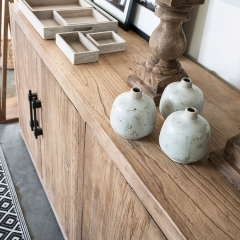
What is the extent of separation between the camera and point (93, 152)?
826mm

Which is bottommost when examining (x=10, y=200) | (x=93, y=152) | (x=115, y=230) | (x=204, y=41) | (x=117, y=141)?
(x=10, y=200)

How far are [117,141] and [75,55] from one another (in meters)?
0.39

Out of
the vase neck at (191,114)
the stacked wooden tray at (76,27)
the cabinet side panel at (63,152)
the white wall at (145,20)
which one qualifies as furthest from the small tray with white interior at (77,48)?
the vase neck at (191,114)

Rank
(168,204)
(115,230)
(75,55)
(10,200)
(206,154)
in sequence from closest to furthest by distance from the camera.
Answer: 1. (168,204)
2. (206,154)
3. (115,230)
4. (75,55)
5. (10,200)

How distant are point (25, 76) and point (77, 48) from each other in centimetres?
46

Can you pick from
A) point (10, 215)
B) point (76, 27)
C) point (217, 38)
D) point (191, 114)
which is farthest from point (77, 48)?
point (10, 215)

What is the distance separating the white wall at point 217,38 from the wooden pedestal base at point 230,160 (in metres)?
0.37

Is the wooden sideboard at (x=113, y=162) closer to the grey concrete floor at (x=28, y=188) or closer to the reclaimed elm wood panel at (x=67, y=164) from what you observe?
the reclaimed elm wood panel at (x=67, y=164)

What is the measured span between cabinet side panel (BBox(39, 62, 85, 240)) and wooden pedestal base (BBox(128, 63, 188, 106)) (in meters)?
0.19

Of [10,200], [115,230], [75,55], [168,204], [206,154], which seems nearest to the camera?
[168,204]

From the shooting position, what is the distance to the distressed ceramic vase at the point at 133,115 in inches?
26.2

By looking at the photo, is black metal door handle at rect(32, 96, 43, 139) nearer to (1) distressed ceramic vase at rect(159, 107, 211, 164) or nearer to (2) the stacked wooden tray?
(2) the stacked wooden tray

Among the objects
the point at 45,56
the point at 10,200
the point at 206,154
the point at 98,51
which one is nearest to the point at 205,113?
the point at 206,154

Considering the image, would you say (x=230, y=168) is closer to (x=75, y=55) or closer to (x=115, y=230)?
(x=115, y=230)
